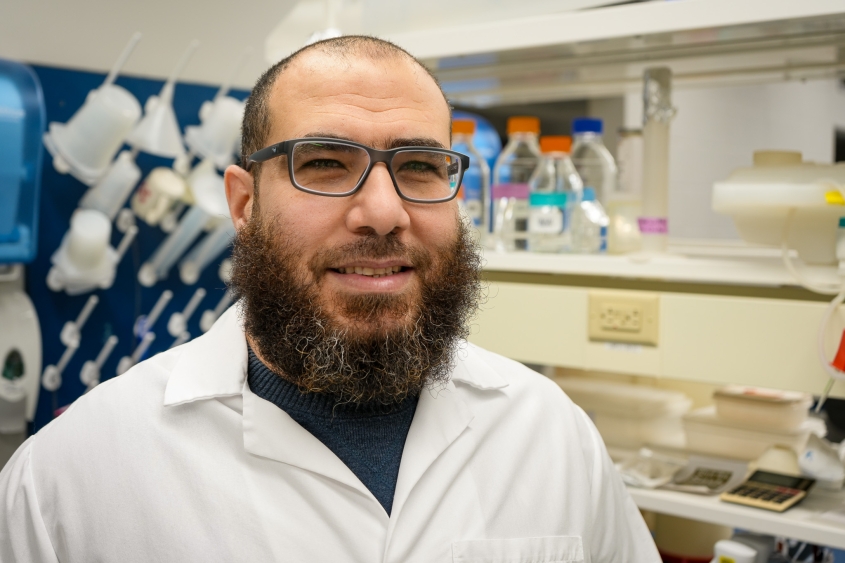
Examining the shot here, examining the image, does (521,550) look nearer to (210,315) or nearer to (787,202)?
(787,202)

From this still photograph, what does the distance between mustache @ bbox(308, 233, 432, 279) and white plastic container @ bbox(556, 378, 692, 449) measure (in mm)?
855

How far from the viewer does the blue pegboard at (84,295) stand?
165 centimetres

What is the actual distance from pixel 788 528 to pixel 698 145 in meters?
2.95

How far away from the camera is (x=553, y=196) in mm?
1506

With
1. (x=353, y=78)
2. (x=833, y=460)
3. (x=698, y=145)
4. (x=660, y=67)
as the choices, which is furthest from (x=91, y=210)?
(x=698, y=145)

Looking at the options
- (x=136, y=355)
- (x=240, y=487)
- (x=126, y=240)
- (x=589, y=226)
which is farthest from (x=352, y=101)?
(x=136, y=355)

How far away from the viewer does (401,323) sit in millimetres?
957

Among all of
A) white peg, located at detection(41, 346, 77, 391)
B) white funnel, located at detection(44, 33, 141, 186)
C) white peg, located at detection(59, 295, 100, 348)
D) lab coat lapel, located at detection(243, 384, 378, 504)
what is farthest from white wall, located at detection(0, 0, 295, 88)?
lab coat lapel, located at detection(243, 384, 378, 504)

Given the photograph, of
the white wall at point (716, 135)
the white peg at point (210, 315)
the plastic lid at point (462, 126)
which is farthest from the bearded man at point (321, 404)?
the white wall at point (716, 135)

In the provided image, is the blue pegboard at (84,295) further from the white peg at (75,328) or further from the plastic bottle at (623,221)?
the plastic bottle at (623,221)

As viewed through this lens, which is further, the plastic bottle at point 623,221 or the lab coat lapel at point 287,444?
the plastic bottle at point 623,221

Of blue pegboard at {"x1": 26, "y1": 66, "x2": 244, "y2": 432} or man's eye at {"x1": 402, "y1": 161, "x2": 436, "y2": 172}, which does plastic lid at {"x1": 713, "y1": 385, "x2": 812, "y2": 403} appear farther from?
blue pegboard at {"x1": 26, "y1": 66, "x2": 244, "y2": 432}

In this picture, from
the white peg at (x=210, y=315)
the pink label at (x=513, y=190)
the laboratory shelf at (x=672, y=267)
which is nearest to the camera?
the laboratory shelf at (x=672, y=267)

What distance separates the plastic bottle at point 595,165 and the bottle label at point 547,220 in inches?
10.0
